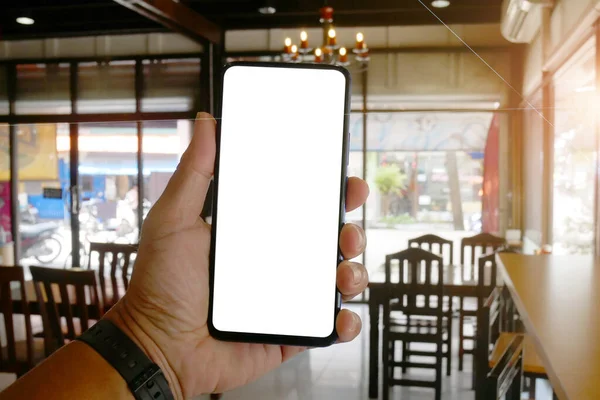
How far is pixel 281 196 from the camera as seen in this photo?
8.7 inches

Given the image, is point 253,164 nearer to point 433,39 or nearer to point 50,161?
point 50,161

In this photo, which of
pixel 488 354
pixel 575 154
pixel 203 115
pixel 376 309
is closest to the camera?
pixel 203 115

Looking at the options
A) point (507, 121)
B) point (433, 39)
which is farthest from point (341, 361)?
point (433, 39)

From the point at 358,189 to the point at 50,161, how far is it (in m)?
0.17

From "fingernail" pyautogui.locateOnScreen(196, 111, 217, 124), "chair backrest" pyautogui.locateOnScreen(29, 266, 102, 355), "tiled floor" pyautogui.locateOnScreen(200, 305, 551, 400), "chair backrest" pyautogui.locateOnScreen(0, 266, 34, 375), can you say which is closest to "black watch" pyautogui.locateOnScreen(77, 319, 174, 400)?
"fingernail" pyautogui.locateOnScreen(196, 111, 217, 124)

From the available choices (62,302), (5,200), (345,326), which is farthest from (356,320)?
(62,302)

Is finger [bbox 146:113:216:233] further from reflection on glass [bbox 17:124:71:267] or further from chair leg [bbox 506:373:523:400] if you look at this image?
chair leg [bbox 506:373:523:400]

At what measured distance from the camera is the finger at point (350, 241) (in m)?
0.23

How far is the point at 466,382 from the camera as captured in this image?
1285 mm

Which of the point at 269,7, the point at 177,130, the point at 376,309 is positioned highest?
the point at 269,7

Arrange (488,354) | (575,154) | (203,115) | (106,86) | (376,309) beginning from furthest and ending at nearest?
(376,309)
(488,354)
(575,154)
(106,86)
(203,115)

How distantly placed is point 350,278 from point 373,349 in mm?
1047

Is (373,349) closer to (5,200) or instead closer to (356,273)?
(5,200)

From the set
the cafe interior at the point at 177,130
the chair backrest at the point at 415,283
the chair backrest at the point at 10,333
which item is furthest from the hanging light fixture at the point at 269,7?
the chair backrest at the point at 415,283
